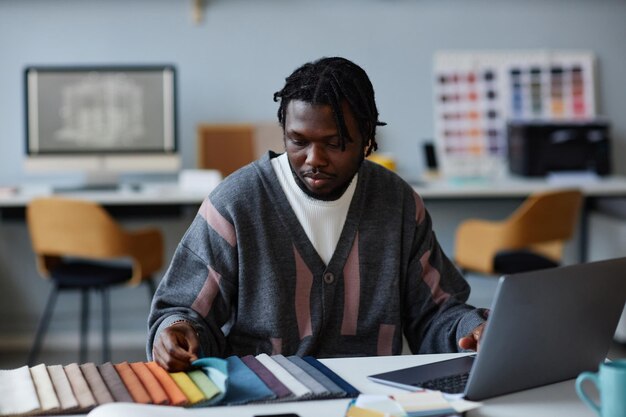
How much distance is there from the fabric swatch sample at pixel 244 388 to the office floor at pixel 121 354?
2610mm

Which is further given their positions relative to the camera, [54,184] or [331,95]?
[54,184]

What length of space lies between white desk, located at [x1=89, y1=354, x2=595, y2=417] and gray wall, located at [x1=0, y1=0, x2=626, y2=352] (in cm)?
288

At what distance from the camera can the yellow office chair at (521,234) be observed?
11.3 feet

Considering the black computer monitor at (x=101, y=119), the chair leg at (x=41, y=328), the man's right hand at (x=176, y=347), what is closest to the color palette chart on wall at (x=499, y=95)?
the black computer monitor at (x=101, y=119)

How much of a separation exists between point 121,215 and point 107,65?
689 millimetres

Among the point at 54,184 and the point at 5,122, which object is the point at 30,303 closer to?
the point at 54,184

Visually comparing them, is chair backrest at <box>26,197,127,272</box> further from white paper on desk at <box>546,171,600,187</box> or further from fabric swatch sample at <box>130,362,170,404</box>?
fabric swatch sample at <box>130,362,170,404</box>

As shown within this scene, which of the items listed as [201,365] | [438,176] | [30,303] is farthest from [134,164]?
[201,365]

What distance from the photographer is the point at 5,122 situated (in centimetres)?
408

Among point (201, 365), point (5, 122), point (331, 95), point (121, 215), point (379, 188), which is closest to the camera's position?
point (201, 365)

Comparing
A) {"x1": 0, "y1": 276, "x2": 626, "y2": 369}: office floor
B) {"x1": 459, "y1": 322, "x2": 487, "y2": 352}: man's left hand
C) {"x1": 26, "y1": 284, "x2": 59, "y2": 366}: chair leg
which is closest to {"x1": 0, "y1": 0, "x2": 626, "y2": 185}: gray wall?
{"x1": 0, "y1": 276, "x2": 626, "y2": 369}: office floor

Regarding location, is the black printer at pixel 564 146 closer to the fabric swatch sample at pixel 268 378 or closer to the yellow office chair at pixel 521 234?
the yellow office chair at pixel 521 234

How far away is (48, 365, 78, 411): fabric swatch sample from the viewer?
121 centimetres

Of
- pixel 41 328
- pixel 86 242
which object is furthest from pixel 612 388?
pixel 41 328
